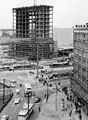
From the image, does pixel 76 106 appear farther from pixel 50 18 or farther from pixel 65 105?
pixel 50 18

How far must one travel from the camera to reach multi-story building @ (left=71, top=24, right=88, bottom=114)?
139 ft

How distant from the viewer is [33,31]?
126750 mm

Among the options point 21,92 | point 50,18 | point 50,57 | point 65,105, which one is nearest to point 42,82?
point 21,92

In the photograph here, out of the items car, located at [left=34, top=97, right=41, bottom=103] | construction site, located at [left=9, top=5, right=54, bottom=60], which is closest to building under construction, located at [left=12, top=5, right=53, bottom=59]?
construction site, located at [left=9, top=5, right=54, bottom=60]

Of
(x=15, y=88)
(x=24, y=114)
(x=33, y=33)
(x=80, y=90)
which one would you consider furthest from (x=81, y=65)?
(x=33, y=33)

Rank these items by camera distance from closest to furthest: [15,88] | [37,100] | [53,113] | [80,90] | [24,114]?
[24,114]
[53,113]
[80,90]
[37,100]
[15,88]

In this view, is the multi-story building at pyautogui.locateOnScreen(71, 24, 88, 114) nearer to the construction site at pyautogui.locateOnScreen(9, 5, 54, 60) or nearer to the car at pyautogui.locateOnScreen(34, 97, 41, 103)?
the car at pyautogui.locateOnScreen(34, 97, 41, 103)

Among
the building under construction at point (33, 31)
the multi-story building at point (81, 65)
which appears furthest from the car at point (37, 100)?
the building under construction at point (33, 31)

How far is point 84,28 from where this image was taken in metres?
43.4

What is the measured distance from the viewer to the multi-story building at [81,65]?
42356mm

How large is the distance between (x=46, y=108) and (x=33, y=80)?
25.4 metres

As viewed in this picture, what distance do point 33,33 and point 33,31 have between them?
0.97 metres

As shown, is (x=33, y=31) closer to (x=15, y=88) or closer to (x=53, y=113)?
(x=15, y=88)

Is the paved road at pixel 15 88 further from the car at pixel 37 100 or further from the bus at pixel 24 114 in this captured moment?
the car at pixel 37 100
